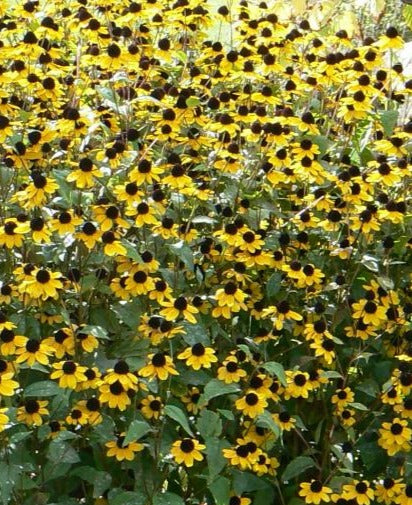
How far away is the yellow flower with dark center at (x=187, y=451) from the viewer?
2.11 meters

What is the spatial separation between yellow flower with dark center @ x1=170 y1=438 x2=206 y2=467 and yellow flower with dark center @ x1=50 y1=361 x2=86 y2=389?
214 mm

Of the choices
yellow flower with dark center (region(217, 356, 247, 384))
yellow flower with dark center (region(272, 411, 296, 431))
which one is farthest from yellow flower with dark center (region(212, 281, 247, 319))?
yellow flower with dark center (region(272, 411, 296, 431))

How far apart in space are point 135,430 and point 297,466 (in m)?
0.50

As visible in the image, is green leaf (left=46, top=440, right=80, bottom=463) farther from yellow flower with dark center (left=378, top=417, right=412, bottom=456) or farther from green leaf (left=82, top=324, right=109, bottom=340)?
yellow flower with dark center (left=378, top=417, right=412, bottom=456)

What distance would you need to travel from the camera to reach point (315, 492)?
231 cm

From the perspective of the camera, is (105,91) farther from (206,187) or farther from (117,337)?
(117,337)

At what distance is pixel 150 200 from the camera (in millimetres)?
2359

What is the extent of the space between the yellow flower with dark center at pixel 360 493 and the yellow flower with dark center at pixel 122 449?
1.47 feet

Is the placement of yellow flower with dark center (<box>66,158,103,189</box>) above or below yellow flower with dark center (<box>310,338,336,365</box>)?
above

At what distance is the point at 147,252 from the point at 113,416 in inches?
12.8

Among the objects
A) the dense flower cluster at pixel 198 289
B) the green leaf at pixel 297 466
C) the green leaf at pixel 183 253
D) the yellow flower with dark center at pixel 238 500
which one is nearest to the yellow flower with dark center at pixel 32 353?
the dense flower cluster at pixel 198 289

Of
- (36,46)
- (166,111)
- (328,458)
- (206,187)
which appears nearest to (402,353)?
(328,458)

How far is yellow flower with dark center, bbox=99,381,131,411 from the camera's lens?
2074 mm

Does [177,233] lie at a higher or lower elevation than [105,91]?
lower
